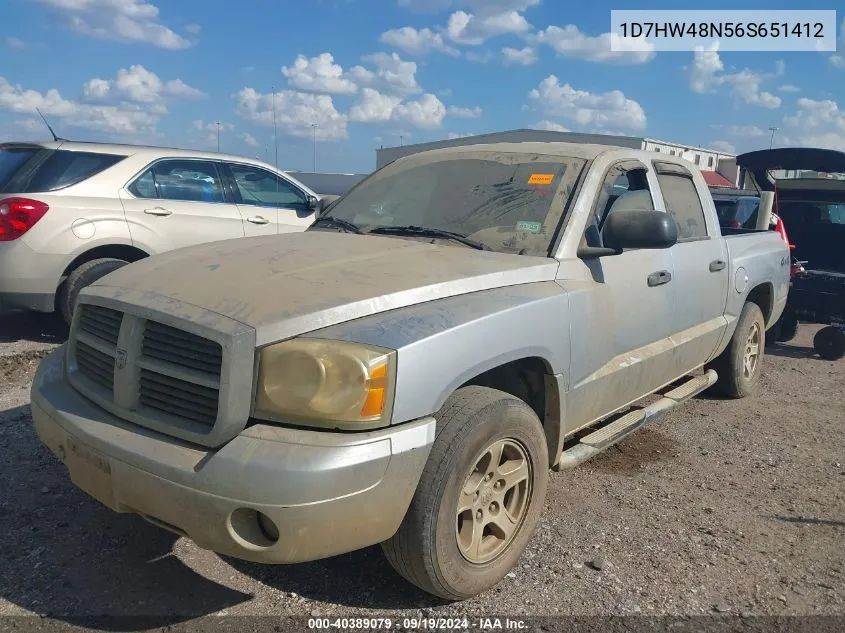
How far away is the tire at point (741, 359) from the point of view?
5387 millimetres

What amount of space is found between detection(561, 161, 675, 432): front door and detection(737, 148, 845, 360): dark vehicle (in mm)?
4340

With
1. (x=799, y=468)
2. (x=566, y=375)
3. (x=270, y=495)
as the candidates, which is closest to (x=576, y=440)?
(x=566, y=375)

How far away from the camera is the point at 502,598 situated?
285 centimetres

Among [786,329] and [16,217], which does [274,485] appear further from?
[786,329]

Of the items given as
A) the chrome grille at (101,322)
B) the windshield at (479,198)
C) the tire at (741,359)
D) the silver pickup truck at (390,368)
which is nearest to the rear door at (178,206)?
the windshield at (479,198)

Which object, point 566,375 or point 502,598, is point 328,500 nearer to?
point 502,598

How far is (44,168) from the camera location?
19.9 feet

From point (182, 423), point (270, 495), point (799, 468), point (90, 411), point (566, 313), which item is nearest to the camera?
point (270, 495)

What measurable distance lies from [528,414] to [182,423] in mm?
1313

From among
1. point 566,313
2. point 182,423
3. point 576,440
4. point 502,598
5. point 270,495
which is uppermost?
point 566,313

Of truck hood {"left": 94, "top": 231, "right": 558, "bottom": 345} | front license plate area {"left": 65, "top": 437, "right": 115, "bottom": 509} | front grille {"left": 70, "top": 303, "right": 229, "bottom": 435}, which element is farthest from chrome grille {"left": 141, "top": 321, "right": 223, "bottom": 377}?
front license plate area {"left": 65, "top": 437, "right": 115, "bottom": 509}

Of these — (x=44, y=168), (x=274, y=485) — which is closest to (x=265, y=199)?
(x=44, y=168)

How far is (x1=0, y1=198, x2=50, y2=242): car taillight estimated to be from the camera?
5.80 metres

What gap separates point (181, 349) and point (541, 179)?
2.05 m
